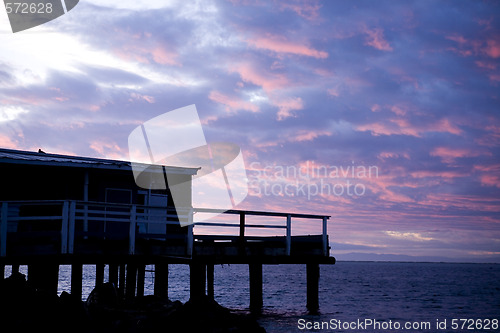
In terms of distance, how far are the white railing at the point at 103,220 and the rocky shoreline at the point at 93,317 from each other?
132cm

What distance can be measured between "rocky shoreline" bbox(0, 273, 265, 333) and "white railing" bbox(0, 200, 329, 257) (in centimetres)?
132

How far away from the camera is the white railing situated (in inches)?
611

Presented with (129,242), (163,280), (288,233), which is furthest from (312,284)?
(129,242)

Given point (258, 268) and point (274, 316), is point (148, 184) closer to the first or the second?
point (258, 268)

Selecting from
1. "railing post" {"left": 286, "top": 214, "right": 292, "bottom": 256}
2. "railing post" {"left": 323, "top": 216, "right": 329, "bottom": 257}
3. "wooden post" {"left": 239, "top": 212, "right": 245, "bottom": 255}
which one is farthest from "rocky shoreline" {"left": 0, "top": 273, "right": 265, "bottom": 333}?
"railing post" {"left": 323, "top": 216, "right": 329, "bottom": 257}

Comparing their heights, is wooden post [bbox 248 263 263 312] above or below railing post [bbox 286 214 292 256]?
below

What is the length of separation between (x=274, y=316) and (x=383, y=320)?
759 cm

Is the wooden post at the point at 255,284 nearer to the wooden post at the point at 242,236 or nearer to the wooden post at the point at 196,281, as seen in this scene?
the wooden post at the point at 196,281

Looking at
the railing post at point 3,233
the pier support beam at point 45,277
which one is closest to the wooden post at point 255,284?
the pier support beam at point 45,277

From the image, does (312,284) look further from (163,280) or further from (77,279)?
(77,279)

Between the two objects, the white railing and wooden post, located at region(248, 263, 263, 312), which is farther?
wooden post, located at region(248, 263, 263, 312)

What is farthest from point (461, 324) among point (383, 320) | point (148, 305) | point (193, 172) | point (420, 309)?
point (148, 305)

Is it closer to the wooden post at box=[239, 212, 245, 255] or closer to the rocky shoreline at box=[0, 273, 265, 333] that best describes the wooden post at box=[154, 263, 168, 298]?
the wooden post at box=[239, 212, 245, 255]

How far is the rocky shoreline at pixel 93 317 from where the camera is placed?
1420 cm
